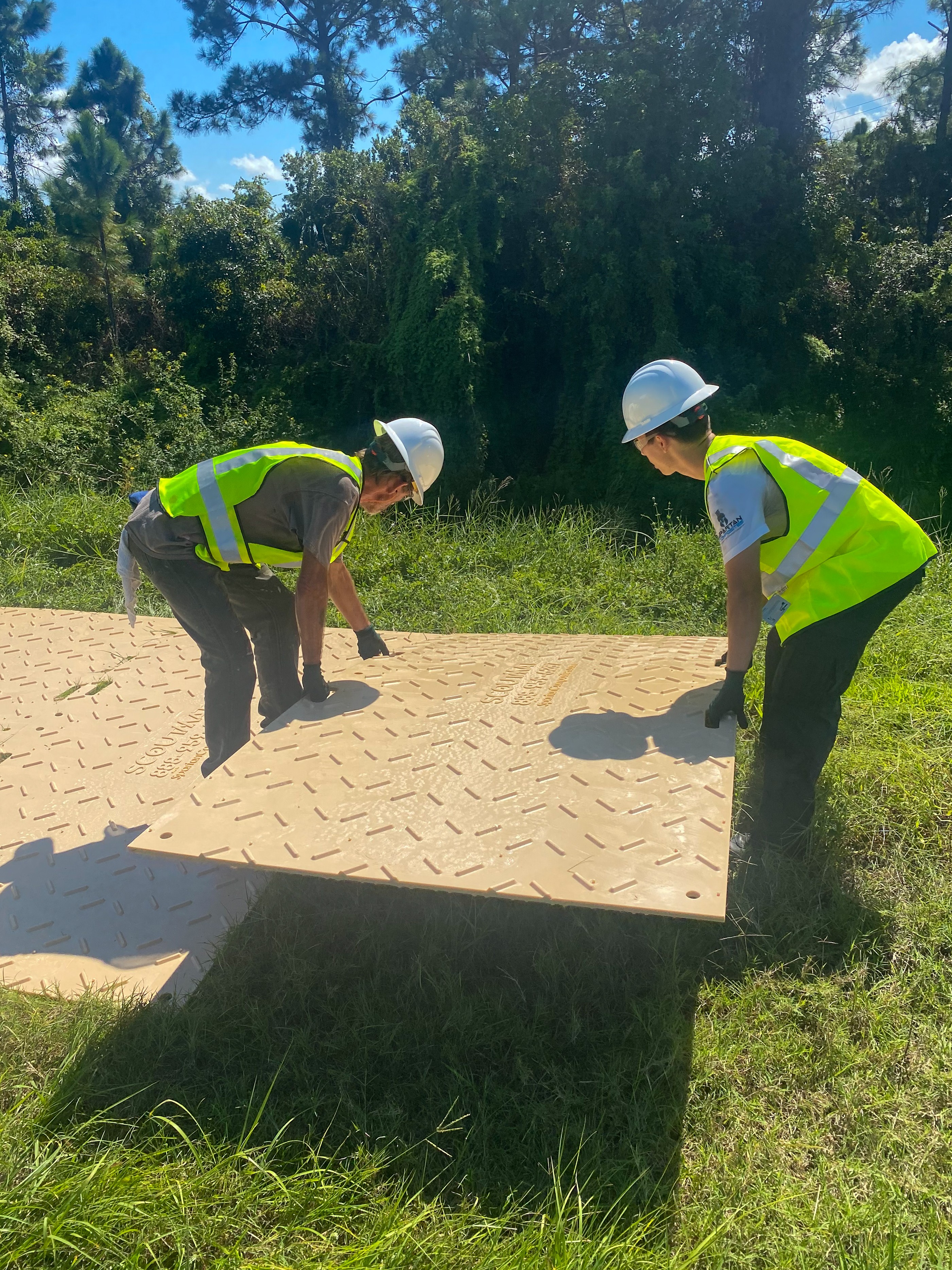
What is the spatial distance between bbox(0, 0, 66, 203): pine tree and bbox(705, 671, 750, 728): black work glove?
1129 inches

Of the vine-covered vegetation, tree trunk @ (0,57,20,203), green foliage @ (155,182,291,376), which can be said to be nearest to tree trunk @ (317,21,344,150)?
green foliage @ (155,182,291,376)

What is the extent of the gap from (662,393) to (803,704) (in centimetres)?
110

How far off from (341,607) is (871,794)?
2.18 m

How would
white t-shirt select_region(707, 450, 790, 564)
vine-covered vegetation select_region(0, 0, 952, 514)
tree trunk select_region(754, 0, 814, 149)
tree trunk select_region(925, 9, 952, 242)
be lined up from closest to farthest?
white t-shirt select_region(707, 450, 790, 564), vine-covered vegetation select_region(0, 0, 952, 514), tree trunk select_region(754, 0, 814, 149), tree trunk select_region(925, 9, 952, 242)

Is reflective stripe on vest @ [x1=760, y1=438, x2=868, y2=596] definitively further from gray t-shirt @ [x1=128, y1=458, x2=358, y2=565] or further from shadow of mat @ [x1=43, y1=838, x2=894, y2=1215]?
gray t-shirt @ [x1=128, y1=458, x2=358, y2=565]

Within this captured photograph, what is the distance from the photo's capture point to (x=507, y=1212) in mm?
1861

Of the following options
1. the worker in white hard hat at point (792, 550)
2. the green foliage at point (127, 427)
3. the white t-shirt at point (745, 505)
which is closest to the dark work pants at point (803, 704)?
the worker in white hard hat at point (792, 550)

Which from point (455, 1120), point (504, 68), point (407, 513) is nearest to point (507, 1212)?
point (455, 1120)

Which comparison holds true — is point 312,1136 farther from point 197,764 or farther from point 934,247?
point 934,247

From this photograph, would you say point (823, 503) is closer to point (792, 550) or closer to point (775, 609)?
point (792, 550)

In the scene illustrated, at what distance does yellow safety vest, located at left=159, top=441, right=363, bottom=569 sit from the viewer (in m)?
3.12

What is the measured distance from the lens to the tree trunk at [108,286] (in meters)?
14.7

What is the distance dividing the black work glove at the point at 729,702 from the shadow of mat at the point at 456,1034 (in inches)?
23.4

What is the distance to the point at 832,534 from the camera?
2.59 m
